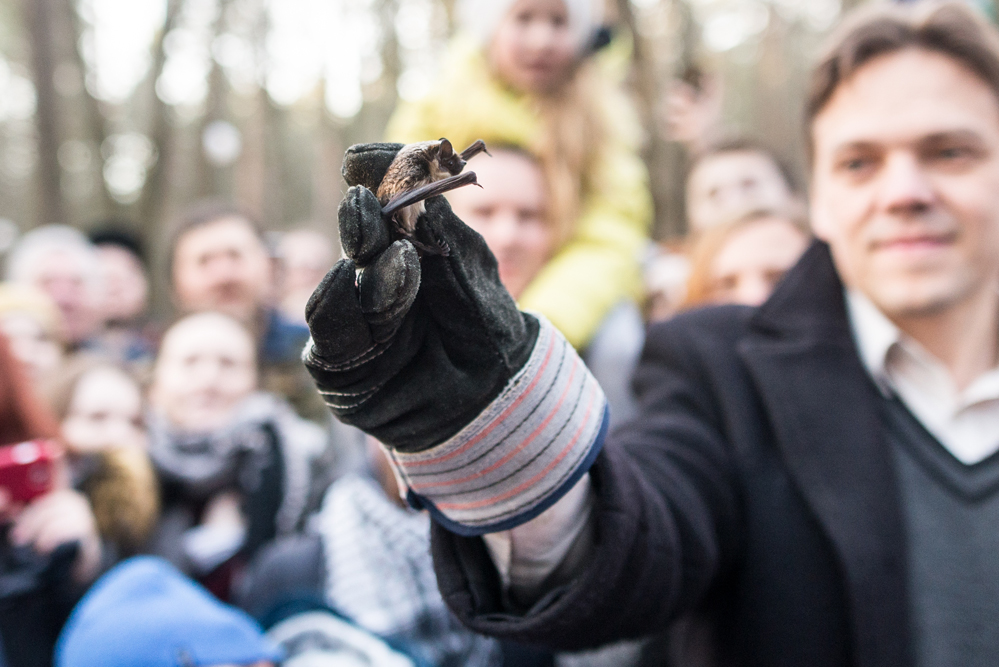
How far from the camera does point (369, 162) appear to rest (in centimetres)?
81

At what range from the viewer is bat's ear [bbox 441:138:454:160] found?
0.82 m

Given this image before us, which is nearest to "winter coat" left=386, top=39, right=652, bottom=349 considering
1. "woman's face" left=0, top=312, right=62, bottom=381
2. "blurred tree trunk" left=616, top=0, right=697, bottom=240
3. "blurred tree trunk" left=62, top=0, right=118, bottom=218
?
"woman's face" left=0, top=312, right=62, bottom=381

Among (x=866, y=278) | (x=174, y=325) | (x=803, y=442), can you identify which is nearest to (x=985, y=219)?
(x=866, y=278)

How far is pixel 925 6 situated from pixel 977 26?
0.36ft

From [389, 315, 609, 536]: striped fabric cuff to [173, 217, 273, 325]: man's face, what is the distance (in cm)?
228

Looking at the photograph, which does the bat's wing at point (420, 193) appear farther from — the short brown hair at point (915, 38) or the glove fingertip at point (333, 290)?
the short brown hair at point (915, 38)

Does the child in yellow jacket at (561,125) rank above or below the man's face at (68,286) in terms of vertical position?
above

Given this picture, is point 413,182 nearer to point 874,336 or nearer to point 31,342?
point 874,336

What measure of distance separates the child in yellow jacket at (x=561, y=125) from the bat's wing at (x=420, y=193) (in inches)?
47.1

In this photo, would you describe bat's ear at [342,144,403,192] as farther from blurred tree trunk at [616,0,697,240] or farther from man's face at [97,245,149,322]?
blurred tree trunk at [616,0,697,240]

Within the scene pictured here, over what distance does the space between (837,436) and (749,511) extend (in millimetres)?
213

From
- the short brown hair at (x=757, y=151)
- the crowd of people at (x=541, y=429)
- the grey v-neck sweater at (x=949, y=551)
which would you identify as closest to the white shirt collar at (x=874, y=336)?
the crowd of people at (x=541, y=429)

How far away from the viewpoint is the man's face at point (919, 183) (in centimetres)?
134

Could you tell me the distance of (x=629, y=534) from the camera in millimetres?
1030
